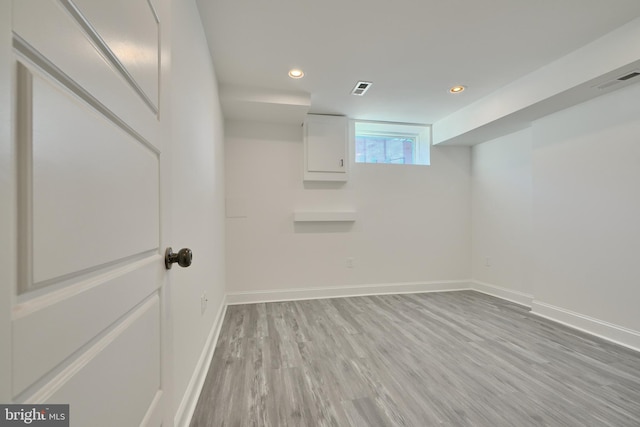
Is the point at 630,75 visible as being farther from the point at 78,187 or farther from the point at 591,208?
the point at 78,187

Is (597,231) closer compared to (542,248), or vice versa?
(597,231)

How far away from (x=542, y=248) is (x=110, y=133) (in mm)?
3672

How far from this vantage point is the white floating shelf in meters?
3.33

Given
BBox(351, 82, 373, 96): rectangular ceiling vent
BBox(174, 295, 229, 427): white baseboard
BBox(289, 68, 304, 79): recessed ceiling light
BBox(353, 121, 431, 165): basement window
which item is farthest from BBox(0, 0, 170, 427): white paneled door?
BBox(353, 121, 431, 165): basement window

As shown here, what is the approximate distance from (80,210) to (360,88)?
274cm

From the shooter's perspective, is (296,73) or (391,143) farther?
(391,143)

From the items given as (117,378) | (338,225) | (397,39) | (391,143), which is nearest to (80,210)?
(117,378)

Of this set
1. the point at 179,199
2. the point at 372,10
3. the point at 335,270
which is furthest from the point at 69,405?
the point at 335,270

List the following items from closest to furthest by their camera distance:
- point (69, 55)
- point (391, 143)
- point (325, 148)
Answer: point (69, 55) < point (325, 148) < point (391, 143)

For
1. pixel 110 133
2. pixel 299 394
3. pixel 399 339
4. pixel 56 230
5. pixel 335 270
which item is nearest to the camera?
pixel 56 230

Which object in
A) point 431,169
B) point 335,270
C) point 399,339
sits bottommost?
point 399,339

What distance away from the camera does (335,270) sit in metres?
3.47

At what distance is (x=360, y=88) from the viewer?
266cm

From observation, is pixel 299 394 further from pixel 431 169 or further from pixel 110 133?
pixel 431 169
